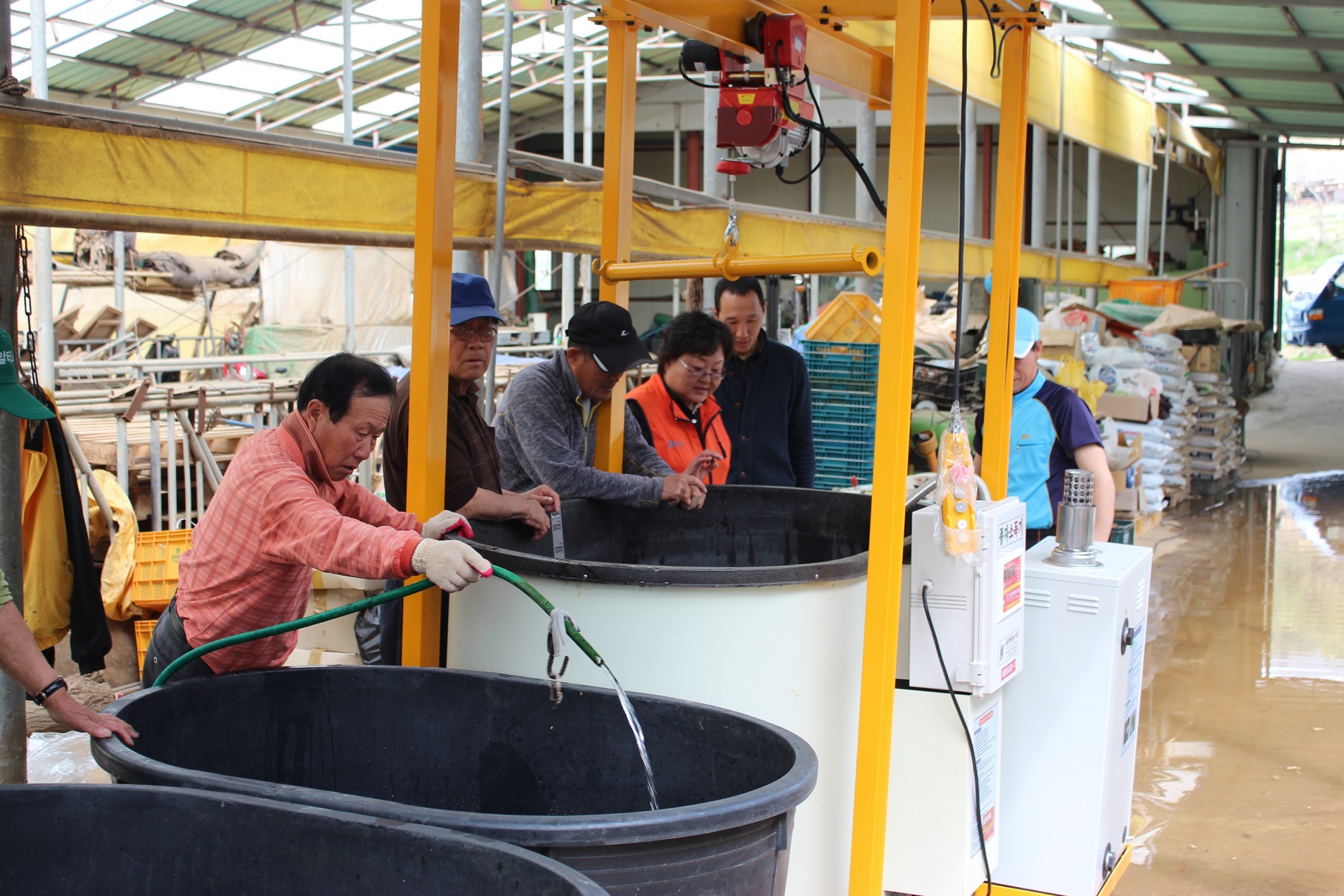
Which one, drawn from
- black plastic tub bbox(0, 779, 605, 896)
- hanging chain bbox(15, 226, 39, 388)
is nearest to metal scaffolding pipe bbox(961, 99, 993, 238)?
hanging chain bbox(15, 226, 39, 388)

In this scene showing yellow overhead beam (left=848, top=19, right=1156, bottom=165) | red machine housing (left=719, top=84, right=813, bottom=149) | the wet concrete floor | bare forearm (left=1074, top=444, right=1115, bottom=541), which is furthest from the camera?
yellow overhead beam (left=848, top=19, right=1156, bottom=165)

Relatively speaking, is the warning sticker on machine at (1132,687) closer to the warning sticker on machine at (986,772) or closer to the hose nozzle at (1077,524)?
the hose nozzle at (1077,524)

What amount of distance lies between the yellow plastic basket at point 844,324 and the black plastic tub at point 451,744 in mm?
5362

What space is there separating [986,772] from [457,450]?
152 centimetres

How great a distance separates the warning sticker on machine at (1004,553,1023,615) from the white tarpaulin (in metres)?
16.2

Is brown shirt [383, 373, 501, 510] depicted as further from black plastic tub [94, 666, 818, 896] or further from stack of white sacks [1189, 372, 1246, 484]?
stack of white sacks [1189, 372, 1246, 484]

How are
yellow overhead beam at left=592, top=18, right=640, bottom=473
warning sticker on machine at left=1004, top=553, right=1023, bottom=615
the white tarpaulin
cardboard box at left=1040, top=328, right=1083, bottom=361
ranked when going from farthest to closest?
the white tarpaulin → cardboard box at left=1040, top=328, right=1083, bottom=361 → yellow overhead beam at left=592, top=18, right=640, bottom=473 → warning sticker on machine at left=1004, top=553, right=1023, bottom=615

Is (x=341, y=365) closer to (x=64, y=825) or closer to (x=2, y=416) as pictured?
(x=64, y=825)

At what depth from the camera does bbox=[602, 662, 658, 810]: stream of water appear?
6.88ft

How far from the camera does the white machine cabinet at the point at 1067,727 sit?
2885 millimetres

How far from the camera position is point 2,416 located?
3.15 meters

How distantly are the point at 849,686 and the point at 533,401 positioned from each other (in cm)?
117

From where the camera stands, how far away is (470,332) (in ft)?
10.2

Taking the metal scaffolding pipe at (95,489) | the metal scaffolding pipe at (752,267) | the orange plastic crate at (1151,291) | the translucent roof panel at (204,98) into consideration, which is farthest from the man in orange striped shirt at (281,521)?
the translucent roof panel at (204,98)
